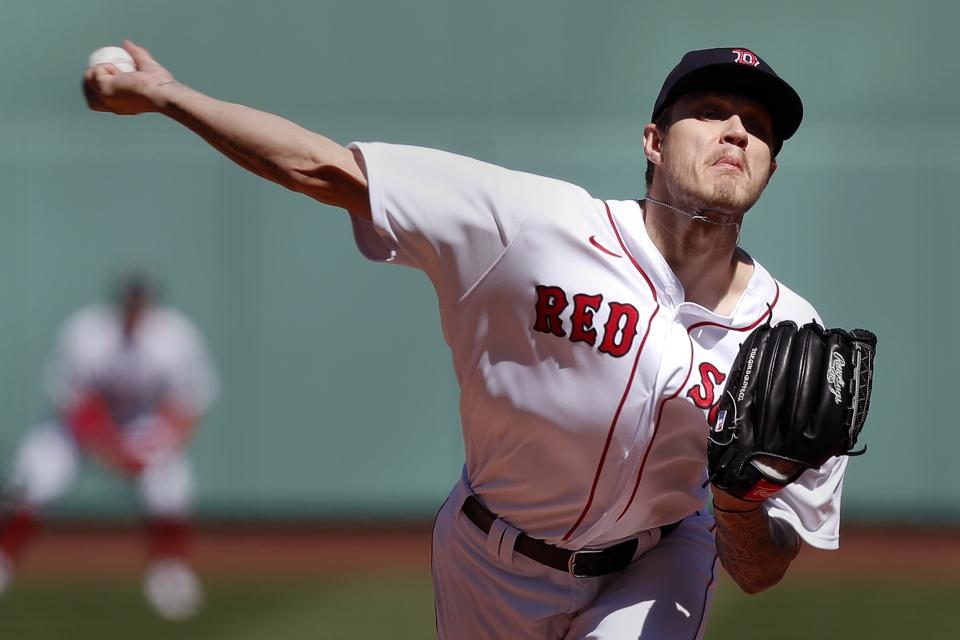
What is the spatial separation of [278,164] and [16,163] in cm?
803

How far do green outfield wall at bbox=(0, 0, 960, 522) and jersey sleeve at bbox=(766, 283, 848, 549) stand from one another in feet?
22.5

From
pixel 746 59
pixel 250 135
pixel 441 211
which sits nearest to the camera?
pixel 250 135

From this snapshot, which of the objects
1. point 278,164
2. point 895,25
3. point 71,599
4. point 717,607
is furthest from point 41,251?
point 278,164

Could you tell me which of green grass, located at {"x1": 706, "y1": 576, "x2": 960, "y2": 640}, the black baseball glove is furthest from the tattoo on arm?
green grass, located at {"x1": 706, "y1": 576, "x2": 960, "y2": 640}

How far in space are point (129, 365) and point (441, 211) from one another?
573cm

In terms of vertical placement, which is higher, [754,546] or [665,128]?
[665,128]

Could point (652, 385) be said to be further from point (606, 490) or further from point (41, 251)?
point (41, 251)

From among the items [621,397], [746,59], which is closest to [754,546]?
[621,397]

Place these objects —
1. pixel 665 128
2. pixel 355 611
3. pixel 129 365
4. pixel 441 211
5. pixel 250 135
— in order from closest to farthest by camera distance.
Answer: pixel 250 135 → pixel 441 211 → pixel 665 128 → pixel 355 611 → pixel 129 365

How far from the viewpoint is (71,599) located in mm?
7195

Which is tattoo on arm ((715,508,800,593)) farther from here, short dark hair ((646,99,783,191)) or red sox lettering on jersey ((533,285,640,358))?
short dark hair ((646,99,783,191))

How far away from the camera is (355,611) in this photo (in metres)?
6.76

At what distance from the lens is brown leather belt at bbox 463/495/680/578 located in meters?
2.88

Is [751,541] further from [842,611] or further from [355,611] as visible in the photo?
[842,611]
